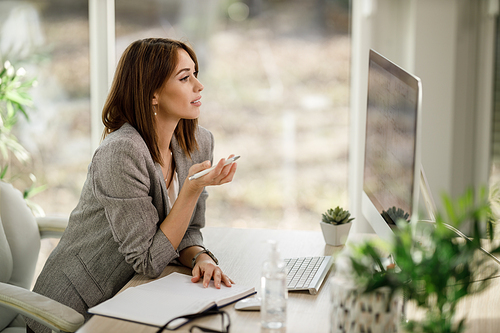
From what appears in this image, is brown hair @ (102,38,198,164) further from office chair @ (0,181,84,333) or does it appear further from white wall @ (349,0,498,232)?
white wall @ (349,0,498,232)

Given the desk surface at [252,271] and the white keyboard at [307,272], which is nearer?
the desk surface at [252,271]

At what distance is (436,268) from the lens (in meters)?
0.63

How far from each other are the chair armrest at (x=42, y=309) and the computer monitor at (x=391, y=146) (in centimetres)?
72

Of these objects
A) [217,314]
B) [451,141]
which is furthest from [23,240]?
[451,141]

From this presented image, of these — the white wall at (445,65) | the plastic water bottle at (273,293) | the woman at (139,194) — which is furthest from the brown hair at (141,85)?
the white wall at (445,65)

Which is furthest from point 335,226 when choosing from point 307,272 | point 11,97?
point 11,97

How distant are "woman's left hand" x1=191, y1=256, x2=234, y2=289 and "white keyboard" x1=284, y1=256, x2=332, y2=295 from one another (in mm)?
151

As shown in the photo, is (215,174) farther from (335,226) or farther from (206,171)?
(335,226)

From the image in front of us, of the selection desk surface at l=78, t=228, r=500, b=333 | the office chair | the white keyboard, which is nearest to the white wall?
desk surface at l=78, t=228, r=500, b=333

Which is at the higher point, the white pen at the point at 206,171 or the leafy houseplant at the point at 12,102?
the leafy houseplant at the point at 12,102

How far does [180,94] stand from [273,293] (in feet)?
2.37

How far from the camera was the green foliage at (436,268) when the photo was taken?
634 millimetres

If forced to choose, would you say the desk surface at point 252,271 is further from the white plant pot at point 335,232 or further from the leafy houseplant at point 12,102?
the leafy houseplant at point 12,102

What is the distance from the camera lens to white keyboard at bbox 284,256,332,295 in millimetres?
1081
